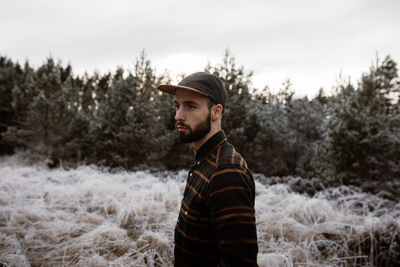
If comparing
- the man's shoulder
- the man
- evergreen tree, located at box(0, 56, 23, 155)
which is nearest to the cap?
the man

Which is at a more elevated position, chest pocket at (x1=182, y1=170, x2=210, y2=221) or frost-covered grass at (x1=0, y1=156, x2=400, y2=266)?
chest pocket at (x1=182, y1=170, x2=210, y2=221)

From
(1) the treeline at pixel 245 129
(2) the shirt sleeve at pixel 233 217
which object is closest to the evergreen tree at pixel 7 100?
(1) the treeline at pixel 245 129

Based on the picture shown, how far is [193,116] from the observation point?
1.39m

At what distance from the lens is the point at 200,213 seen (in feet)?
4.15

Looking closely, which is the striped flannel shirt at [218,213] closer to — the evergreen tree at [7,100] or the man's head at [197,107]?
the man's head at [197,107]

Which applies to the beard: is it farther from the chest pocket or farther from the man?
the chest pocket

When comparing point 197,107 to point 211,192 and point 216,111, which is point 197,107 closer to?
point 216,111

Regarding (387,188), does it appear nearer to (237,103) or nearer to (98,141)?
(237,103)

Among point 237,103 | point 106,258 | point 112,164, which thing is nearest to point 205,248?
point 106,258

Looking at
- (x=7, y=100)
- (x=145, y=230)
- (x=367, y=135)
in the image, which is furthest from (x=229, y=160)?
(x=7, y=100)

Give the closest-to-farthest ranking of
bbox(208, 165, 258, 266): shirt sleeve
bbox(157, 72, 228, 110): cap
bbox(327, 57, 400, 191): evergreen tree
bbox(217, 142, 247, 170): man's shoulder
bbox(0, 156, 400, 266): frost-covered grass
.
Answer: bbox(208, 165, 258, 266): shirt sleeve < bbox(217, 142, 247, 170): man's shoulder < bbox(157, 72, 228, 110): cap < bbox(0, 156, 400, 266): frost-covered grass < bbox(327, 57, 400, 191): evergreen tree

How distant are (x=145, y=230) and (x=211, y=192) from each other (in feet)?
7.38

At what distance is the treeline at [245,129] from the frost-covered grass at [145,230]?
3.30 meters

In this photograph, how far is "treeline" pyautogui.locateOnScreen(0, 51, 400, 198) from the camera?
730 centimetres
